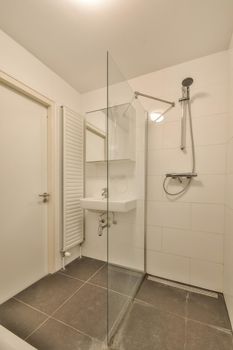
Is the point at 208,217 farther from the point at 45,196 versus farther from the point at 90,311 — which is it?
the point at 45,196

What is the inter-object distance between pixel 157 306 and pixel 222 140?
1681mm

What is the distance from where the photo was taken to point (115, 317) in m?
1.26

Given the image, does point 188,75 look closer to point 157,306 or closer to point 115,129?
point 115,129

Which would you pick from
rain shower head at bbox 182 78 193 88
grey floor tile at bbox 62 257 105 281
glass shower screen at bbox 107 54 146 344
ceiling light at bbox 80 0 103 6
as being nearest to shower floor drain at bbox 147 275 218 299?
glass shower screen at bbox 107 54 146 344

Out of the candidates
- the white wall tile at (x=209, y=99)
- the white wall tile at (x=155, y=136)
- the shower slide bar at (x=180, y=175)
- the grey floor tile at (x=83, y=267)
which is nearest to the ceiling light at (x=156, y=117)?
the white wall tile at (x=155, y=136)

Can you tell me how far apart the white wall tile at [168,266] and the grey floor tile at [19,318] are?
1172 millimetres

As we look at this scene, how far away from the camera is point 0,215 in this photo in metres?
1.50

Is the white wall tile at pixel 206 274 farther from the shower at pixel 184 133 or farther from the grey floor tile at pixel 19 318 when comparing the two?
the grey floor tile at pixel 19 318

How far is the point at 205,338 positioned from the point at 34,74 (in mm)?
2769

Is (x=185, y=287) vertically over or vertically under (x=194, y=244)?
under

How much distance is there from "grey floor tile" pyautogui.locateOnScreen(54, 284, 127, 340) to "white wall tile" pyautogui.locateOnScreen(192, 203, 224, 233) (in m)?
1.02

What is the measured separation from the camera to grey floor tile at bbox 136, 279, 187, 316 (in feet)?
4.81

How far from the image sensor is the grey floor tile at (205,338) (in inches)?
44.3

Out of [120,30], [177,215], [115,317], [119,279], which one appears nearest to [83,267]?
[119,279]
